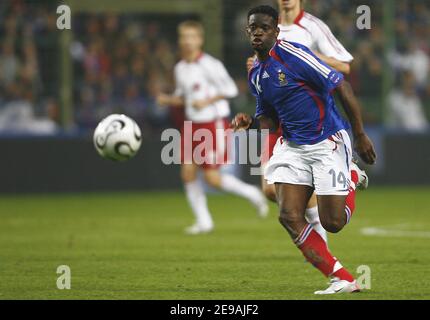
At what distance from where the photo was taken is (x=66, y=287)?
8539mm

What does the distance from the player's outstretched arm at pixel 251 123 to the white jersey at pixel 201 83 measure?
569 centimetres

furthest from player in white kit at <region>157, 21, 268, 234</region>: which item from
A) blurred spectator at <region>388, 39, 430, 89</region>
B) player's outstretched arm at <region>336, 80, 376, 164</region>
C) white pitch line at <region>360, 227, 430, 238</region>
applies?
blurred spectator at <region>388, 39, 430, 89</region>

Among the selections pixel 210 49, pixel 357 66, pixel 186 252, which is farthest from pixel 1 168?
pixel 186 252

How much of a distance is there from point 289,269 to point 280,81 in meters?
2.18

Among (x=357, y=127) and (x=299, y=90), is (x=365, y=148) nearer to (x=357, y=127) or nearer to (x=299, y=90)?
(x=357, y=127)

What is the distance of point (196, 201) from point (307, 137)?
5.65 m

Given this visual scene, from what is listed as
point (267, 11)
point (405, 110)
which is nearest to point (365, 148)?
point (267, 11)

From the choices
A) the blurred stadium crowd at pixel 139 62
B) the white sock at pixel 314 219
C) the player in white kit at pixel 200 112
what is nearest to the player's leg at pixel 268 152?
the white sock at pixel 314 219

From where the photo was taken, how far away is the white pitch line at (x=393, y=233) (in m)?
12.7

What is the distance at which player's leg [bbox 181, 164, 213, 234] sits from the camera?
13633 mm

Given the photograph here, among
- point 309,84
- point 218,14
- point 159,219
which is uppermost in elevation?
point 218,14

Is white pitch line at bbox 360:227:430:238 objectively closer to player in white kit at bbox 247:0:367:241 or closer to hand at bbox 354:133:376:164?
player in white kit at bbox 247:0:367:241
